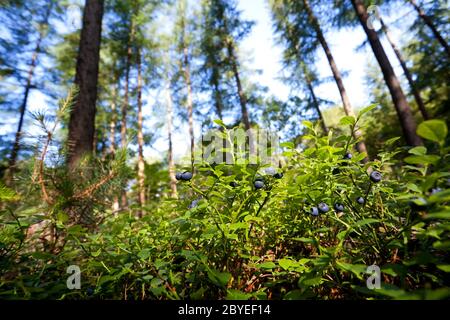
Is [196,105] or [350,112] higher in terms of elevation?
[196,105]

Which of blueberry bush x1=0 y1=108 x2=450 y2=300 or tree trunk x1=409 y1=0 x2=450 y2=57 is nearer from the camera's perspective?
blueberry bush x1=0 y1=108 x2=450 y2=300

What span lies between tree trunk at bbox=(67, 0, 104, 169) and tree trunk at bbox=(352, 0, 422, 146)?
6195 mm

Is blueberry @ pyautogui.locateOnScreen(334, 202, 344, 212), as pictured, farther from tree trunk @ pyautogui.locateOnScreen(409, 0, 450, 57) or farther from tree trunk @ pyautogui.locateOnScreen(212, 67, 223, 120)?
tree trunk @ pyautogui.locateOnScreen(409, 0, 450, 57)

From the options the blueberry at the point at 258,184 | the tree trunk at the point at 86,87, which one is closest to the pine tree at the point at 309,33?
the tree trunk at the point at 86,87

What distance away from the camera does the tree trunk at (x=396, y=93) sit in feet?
17.5

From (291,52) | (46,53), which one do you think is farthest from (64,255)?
(46,53)

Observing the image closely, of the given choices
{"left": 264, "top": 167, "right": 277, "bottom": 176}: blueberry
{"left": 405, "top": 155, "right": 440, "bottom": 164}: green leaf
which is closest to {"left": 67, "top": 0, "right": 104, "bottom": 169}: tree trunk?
{"left": 264, "top": 167, "right": 277, "bottom": 176}: blueberry

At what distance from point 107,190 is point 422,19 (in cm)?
1560

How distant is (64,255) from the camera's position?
1107 mm

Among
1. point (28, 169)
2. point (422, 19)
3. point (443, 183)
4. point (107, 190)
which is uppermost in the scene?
point (422, 19)

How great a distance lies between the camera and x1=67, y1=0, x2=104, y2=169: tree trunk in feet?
8.63

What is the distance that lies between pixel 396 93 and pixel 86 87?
21.0 ft

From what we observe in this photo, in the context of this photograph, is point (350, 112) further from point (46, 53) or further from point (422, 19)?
point (46, 53)

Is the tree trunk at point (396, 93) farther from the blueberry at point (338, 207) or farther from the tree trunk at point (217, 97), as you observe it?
the tree trunk at point (217, 97)
